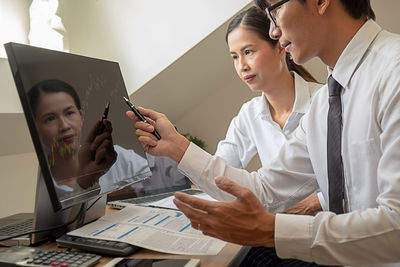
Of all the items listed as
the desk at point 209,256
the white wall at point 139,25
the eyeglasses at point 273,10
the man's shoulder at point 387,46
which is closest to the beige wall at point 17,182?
the white wall at point 139,25

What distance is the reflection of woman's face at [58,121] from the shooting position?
2.58ft

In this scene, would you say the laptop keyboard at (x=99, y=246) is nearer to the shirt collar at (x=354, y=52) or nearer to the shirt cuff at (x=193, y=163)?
the shirt cuff at (x=193, y=163)

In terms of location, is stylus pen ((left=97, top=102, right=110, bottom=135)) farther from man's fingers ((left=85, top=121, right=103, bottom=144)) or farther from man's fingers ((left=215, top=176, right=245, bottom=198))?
man's fingers ((left=215, top=176, right=245, bottom=198))

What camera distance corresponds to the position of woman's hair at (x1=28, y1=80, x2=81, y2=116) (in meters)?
0.77

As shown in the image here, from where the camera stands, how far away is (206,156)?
1.18 metres

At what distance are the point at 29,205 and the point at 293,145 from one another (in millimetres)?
1229

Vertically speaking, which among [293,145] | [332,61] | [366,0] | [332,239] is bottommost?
[332,239]

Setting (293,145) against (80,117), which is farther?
(293,145)

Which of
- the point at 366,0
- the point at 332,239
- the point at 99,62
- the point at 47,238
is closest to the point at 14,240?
the point at 47,238

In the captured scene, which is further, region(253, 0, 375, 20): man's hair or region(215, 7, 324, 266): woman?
region(215, 7, 324, 266): woman

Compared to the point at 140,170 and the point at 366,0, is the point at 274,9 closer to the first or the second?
the point at 366,0

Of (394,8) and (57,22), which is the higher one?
(57,22)

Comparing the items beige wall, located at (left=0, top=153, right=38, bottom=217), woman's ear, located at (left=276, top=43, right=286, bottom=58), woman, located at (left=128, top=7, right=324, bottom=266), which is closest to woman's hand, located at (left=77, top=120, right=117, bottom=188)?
beige wall, located at (left=0, top=153, right=38, bottom=217)

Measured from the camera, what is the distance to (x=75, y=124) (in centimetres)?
89
